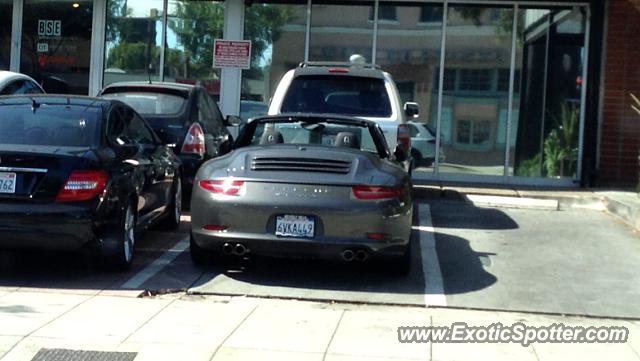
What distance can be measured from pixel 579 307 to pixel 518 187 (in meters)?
6.66

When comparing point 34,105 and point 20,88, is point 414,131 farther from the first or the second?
point 34,105

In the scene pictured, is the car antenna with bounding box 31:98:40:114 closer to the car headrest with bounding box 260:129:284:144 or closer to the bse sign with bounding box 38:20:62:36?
the car headrest with bounding box 260:129:284:144

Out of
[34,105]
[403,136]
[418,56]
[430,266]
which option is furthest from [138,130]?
[418,56]

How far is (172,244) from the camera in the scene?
9.05m

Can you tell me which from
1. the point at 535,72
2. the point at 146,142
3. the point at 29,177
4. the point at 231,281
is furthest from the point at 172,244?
the point at 535,72

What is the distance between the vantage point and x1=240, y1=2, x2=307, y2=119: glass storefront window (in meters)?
14.6

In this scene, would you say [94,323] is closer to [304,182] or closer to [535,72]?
[304,182]

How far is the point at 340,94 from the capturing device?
33.7 ft

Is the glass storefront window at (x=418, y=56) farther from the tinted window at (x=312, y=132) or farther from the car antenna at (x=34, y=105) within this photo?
the car antenna at (x=34, y=105)

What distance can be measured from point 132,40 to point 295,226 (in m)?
9.00

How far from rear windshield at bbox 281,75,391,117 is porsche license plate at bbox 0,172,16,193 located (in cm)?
387

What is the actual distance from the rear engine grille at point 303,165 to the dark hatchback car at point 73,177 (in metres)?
1.22

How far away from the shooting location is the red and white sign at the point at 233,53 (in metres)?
14.5

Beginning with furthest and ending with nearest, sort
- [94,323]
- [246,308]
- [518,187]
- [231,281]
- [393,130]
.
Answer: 1. [518,187]
2. [393,130]
3. [231,281]
4. [246,308]
5. [94,323]
